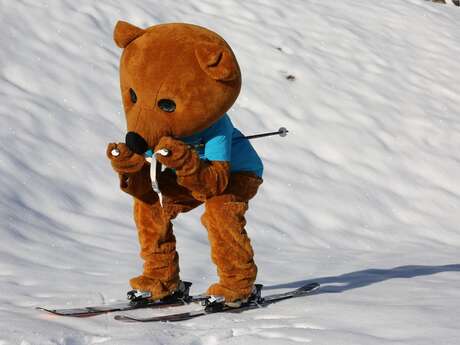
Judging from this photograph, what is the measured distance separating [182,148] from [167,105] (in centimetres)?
30

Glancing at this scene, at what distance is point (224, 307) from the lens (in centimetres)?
455

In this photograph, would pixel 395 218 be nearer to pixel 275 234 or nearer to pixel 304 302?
pixel 275 234

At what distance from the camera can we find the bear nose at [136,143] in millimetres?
4203

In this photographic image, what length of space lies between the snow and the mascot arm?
65 centimetres

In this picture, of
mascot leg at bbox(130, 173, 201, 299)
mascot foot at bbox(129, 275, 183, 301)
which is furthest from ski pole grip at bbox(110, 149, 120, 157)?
mascot foot at bbox(129, 275, 183, 301)

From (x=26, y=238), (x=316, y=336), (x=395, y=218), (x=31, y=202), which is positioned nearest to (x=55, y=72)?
(x=31, y=202)

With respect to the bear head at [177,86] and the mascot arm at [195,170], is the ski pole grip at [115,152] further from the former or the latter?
the mascot arm at [195,170]

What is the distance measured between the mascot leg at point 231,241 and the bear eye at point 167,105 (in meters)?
0.53

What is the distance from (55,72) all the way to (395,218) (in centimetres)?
377

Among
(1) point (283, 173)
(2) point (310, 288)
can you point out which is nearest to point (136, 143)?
(2) point (310, 288)

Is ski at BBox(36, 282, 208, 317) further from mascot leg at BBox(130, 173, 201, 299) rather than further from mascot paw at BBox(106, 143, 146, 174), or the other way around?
mascot paw at BBox(106, 143, 146, 174)

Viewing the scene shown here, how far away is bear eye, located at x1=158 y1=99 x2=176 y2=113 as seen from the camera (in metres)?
4.27

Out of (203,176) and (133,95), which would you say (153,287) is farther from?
(133,95)

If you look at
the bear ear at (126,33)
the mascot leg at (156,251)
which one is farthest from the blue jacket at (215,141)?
the bear ear at (126,33)
